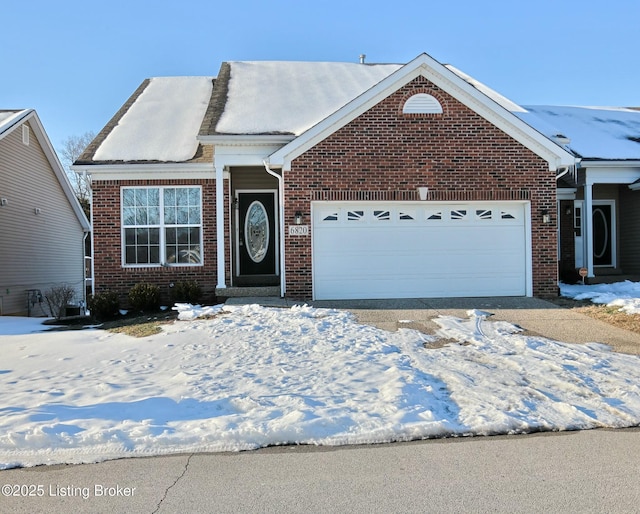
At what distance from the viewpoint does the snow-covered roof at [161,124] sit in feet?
44.6

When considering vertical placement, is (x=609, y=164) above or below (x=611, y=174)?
above

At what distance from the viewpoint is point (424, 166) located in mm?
12430

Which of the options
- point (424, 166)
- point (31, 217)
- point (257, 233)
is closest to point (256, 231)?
point (257, 233)

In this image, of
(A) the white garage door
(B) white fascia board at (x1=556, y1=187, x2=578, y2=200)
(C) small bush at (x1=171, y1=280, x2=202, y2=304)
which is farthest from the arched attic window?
(C) small bush at (x1=171, y1=280, x2=202, y2=304)

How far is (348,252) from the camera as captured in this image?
12.4m

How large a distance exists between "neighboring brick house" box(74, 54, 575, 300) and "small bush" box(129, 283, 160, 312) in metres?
0.70

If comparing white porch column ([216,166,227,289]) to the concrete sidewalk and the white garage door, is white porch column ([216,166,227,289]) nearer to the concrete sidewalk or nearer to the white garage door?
the concrete sidewalk

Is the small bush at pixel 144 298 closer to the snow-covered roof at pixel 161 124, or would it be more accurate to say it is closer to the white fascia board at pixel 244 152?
the snow-covered roof at pixel 161 124

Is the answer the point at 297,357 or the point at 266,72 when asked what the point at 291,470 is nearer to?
the point at 297,357

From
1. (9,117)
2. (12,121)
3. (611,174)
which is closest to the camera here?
(611,174)

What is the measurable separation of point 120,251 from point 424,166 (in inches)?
297

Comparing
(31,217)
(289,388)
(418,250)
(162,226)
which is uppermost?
(31,217)

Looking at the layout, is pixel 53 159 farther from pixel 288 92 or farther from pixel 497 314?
pixel 497 314

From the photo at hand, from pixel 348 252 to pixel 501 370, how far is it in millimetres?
5876
